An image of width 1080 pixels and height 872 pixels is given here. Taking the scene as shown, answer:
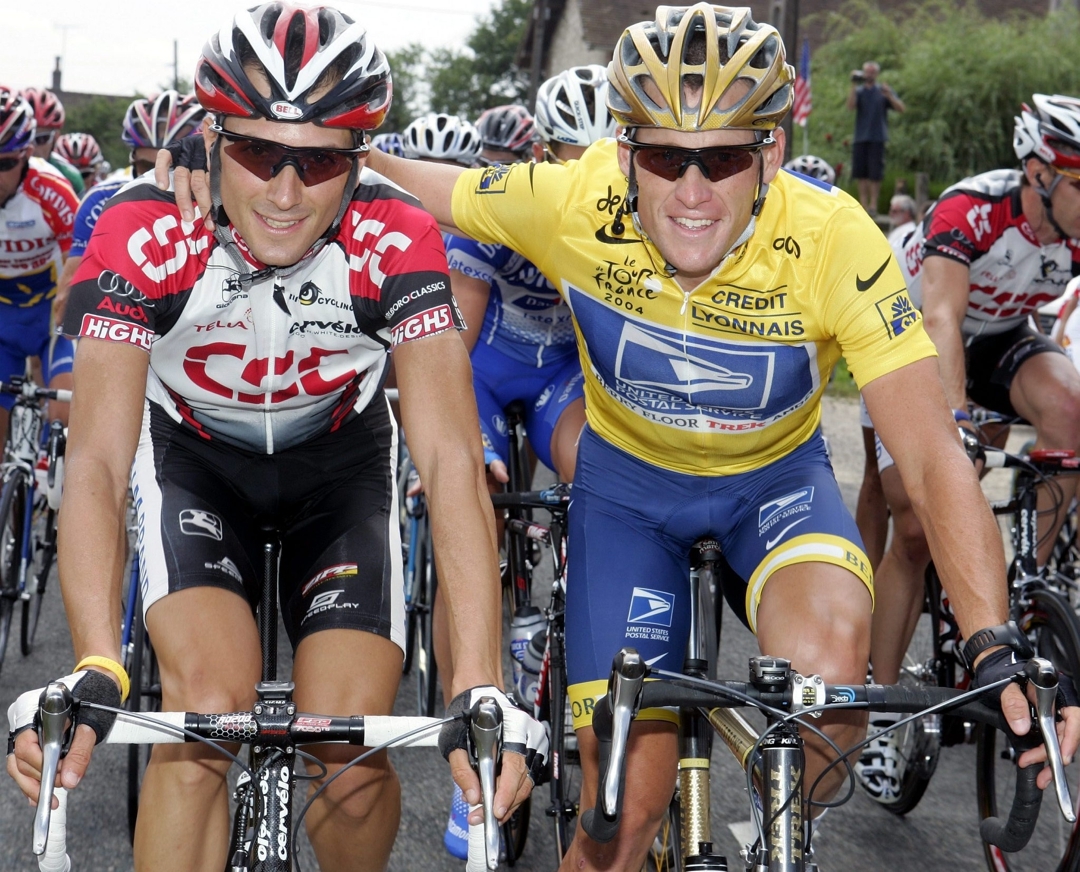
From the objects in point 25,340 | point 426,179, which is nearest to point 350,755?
point 426,179

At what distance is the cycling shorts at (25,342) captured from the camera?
21.5ft

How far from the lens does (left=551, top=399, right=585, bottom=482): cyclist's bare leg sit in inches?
195

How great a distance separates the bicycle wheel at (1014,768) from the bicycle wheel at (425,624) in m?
2.12

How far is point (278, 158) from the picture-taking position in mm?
2811

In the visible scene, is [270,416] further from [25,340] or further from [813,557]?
[25,340]

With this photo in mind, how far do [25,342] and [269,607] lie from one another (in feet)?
14.4

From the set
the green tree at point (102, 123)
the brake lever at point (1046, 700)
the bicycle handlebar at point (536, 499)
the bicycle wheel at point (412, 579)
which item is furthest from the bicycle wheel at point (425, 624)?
the green tree at point (102, 123)

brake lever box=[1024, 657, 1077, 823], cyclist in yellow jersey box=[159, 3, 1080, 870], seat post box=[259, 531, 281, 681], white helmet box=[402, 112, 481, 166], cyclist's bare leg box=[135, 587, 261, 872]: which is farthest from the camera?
white helmet box=[402, 112, 481, 166]

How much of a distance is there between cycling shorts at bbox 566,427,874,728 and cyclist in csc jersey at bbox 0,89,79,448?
4080 mm

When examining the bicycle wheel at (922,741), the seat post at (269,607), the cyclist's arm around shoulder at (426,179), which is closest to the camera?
the seat post at (269,607)

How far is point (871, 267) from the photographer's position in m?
3.03

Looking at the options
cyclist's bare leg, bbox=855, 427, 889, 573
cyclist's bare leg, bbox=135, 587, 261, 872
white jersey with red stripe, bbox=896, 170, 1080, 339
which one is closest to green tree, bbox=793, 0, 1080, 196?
cyclist's bare leg, bbox=855, 427, 889, 573

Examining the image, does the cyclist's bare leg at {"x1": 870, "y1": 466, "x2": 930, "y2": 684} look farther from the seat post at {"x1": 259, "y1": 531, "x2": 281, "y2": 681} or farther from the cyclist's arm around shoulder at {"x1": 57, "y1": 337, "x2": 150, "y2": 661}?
the cyclist's arm around shoulder at {"x1": 57, "y1": 337, "x2": 150, "y2": 661}

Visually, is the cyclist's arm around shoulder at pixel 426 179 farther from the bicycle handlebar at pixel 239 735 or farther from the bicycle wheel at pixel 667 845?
the bicycle handlebar at pixel 239 735
